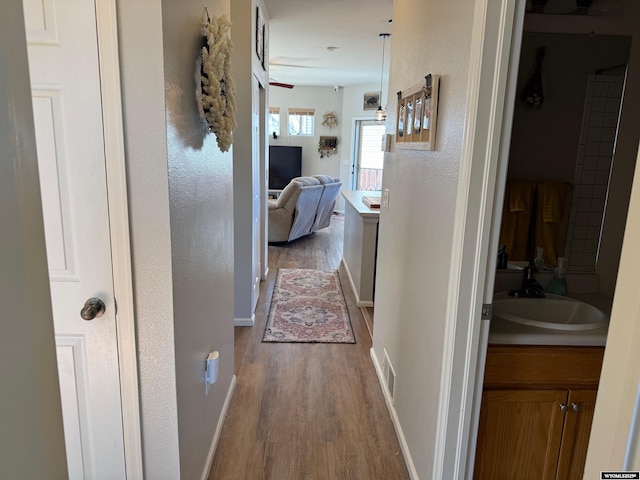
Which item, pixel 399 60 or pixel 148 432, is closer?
pixel 148 432

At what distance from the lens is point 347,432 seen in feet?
7.51

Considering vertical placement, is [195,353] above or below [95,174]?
below

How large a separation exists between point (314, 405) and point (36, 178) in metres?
2.24

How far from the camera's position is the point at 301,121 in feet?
31.0

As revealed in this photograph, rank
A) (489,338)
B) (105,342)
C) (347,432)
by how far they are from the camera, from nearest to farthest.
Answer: (105,342), (489,338), (347,432)

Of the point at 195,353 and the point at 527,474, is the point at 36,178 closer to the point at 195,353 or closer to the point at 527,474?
the point at 195,353

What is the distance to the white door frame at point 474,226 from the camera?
4.21ft

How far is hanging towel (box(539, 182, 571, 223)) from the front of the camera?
1.97 metres

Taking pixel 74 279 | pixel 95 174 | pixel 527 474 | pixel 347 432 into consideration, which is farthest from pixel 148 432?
pixel 527 474

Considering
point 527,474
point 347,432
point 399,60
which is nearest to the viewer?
point 527,474

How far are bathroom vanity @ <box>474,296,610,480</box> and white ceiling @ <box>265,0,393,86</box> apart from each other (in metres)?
3.18

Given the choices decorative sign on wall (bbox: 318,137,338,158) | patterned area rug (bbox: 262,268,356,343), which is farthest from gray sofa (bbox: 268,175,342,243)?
decorative sign on wall (bbox: 318,137,338,158)

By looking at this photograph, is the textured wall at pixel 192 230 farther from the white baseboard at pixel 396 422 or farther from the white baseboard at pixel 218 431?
the white baseboard at pixel 396 422

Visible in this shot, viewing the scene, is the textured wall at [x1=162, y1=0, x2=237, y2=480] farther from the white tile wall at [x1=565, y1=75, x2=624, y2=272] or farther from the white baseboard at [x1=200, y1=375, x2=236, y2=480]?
the white tile wall at [x1=565, y1=75, x2=624, y2=272]
